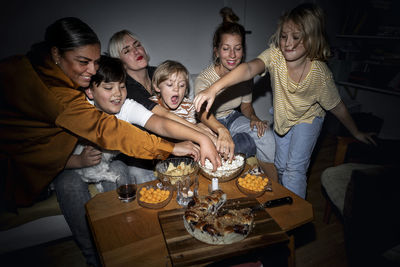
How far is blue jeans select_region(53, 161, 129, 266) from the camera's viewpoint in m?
1.62

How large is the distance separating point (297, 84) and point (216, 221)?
1260mm

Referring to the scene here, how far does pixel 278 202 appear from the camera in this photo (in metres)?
1.25

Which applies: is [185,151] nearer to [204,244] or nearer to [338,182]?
[204,244]

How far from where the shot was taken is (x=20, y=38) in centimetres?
221

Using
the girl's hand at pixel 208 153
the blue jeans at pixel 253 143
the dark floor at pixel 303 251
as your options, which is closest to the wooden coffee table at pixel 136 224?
the girl's hand at pixel 208 153

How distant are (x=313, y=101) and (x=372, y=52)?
2763mm

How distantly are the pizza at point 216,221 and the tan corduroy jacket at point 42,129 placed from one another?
525mm

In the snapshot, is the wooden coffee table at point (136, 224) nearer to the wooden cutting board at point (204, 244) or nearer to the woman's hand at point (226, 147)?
the wooden cutting board at point (204, 244)

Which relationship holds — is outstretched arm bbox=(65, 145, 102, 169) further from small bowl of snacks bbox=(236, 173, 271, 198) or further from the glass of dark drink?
small bowl of snacks bbox=(236, 173, 271, 198)

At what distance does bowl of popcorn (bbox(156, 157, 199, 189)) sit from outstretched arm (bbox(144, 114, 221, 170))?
10 cm

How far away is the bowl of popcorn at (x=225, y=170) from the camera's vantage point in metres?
1.45

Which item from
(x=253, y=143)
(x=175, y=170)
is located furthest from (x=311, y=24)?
(x=175, y=170)

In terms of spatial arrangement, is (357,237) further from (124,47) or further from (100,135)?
(124,47)

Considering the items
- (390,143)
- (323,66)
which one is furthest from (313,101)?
(390,143)
